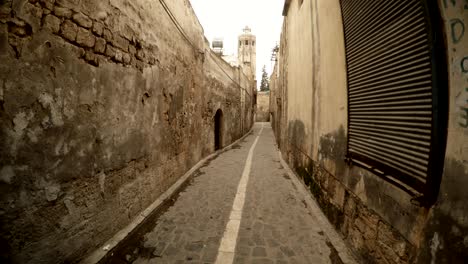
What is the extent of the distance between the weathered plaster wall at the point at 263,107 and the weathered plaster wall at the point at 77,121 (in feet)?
131

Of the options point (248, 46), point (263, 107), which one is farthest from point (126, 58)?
point (248, 46)

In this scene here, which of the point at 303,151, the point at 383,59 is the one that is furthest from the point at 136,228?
the point at 303,151

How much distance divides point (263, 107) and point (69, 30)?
4288 cm

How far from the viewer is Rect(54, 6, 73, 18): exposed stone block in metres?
2.46

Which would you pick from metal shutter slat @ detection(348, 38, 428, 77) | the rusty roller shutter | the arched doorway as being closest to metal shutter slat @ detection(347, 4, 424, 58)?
the rusty roller shutter

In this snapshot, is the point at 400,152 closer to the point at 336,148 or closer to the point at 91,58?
the point at 336,148

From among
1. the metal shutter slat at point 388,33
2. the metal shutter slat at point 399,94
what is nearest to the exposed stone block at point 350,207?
the metal shutter slat at point 399,94

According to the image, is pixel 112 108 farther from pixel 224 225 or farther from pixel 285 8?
pixel 285 8

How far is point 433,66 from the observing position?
73.4 inches

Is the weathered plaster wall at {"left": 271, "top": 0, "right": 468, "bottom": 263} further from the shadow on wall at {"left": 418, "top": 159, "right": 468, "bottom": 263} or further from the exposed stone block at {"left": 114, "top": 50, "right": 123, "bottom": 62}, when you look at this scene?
the exposed stone block at {"left": 114, "top": 50, "right": 123, "bottom": 62}

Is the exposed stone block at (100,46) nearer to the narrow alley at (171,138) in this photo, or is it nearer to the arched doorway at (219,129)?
the narrow alley at (171,138)

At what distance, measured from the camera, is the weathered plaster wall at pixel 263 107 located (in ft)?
146

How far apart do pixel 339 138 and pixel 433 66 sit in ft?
7.04

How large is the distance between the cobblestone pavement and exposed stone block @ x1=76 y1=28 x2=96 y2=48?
260 centimetres
